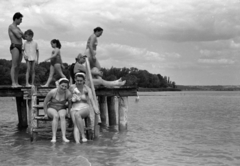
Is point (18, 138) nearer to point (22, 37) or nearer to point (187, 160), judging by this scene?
point (22, 37)

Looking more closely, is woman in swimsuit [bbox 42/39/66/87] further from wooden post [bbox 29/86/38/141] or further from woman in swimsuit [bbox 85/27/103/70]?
wooden post [bbox 29/86/38/141]

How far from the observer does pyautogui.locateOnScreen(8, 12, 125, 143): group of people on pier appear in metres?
9.52

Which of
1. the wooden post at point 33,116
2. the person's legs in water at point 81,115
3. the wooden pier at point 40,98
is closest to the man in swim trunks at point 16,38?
the wooden pier at point 40,98

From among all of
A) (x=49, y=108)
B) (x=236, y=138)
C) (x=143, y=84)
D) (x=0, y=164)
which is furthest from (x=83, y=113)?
(x=143, y=84)

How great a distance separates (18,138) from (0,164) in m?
4.19

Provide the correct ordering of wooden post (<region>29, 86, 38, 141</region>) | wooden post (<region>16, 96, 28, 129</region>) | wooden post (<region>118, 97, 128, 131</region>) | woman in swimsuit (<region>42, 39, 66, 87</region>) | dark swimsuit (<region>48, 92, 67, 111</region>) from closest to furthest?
dark swimsuit (<region>48, 92, 67, 111</region>) < wooden post (<region>29, 86, 38, 141</region>) < woman in swimsuit (<region>42, 39, 66, 87</region>) < wooden post (<region>118, 97, 128, 131</region>) < wooden post (<region>16, 96, 28, 129</region>)

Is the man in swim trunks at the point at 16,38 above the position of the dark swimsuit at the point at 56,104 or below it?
above

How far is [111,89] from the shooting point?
1284cm

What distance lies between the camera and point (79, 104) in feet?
31.5

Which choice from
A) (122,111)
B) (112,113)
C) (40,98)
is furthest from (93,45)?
(112,113)

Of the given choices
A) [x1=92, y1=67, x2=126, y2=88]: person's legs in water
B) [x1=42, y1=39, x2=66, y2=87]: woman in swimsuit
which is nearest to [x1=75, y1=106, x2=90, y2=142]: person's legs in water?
[x1=42, y1=39, x2=66, y2=87]: woman in swimsuit

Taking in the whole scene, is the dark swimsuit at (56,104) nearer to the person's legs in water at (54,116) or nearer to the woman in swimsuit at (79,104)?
the person's legs in water at (54,116)

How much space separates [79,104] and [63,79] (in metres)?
0.83

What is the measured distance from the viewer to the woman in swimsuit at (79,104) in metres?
9.48
